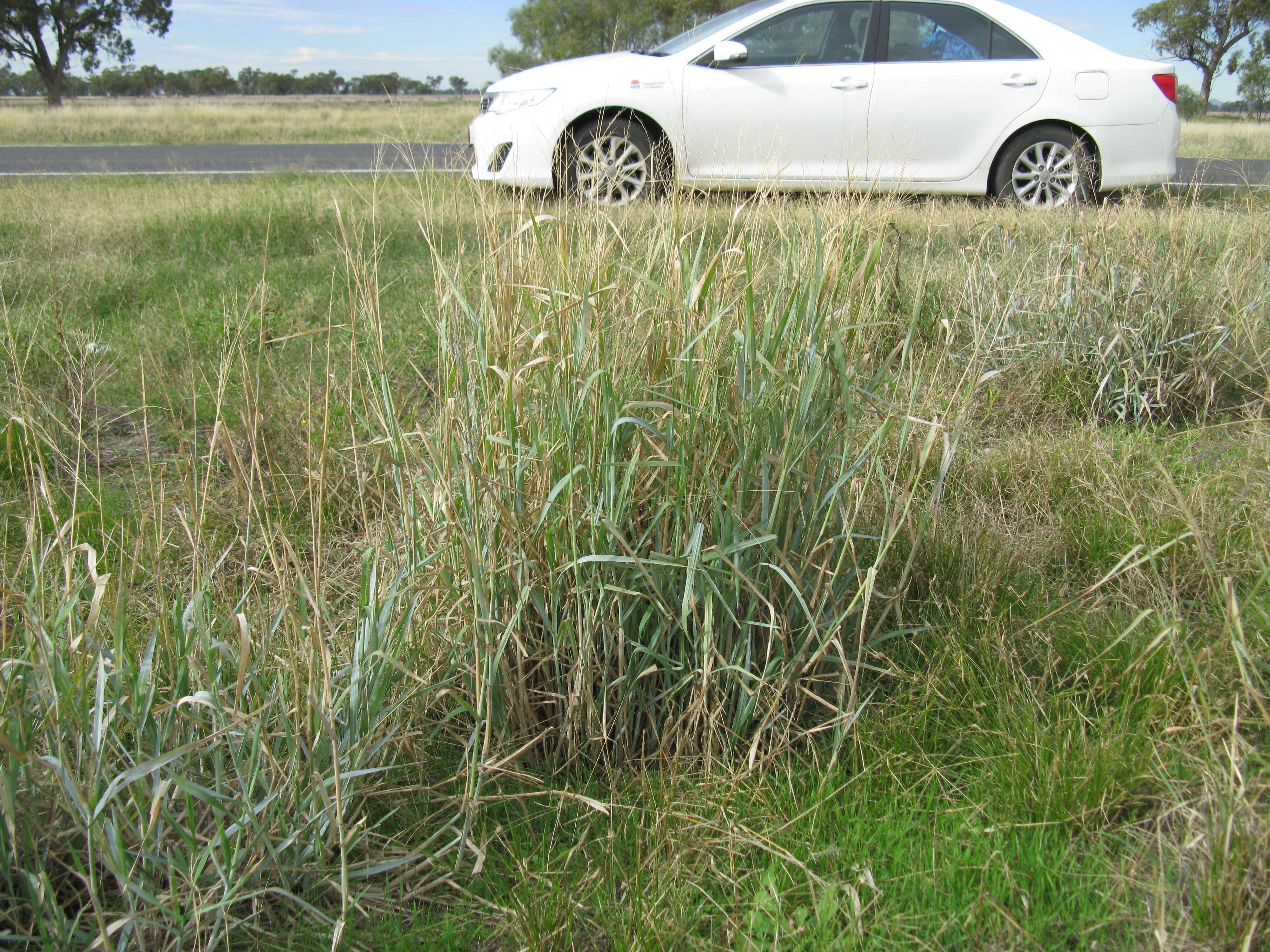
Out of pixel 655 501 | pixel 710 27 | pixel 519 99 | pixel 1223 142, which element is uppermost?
pixel 1223 142

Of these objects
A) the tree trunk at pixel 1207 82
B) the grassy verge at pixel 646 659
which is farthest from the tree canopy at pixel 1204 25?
the grassy verge at pixel 646 659

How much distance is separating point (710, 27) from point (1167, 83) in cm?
326

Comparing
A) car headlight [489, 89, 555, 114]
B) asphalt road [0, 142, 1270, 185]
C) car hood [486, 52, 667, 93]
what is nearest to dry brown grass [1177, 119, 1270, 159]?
asphalt road [0, 142, 1270, 185]

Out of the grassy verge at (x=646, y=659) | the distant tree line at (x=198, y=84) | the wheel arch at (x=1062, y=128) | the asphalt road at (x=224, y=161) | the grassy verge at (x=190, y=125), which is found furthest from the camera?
the distant tree line at (x=198, y=84)

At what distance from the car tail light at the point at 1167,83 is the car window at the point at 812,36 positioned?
2057 mm

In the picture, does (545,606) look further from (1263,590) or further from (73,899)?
(1263,590)

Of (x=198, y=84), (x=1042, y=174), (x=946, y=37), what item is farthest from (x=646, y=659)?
(x=198, y=84)

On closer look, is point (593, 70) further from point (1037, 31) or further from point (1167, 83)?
point (1167, 83)

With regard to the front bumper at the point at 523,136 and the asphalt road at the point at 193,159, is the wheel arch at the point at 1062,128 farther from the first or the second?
the asphalt road at the point at 193,159

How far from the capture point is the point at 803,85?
582cm

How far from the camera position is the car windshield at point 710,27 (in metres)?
5.78

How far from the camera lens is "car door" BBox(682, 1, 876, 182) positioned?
5723 mm

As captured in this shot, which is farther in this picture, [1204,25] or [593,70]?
[1204,25]

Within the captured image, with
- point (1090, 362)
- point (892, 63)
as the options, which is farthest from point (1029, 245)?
point (892, 63)
